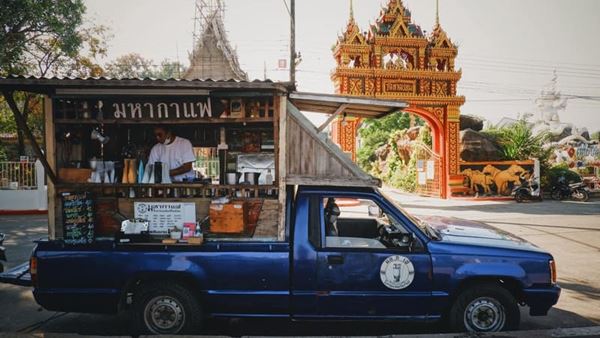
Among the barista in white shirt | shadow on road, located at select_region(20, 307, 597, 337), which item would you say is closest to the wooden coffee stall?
the barista in white shirt

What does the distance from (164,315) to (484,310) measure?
3.06 metres

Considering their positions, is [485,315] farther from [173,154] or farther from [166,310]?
[173,154]

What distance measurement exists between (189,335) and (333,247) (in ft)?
5.16

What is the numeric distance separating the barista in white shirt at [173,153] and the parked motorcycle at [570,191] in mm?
18557

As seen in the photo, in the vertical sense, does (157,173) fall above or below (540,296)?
above

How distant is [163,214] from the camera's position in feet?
13.9

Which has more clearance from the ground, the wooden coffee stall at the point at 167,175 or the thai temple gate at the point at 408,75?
the thai temple gate at the point at 408,75

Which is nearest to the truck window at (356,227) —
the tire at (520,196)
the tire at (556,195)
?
the tire at (520,196)

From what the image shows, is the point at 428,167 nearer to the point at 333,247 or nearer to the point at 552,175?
the point at 552,175

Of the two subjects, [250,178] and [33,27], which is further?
[33,27]

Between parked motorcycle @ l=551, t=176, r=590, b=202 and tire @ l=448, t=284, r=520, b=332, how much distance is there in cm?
1731

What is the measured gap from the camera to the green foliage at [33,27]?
1402cm

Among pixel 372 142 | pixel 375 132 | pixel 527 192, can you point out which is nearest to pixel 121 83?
pixel 527 192

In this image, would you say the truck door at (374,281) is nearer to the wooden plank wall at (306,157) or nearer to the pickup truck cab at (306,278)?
the pickup truck cab at (306,278)
